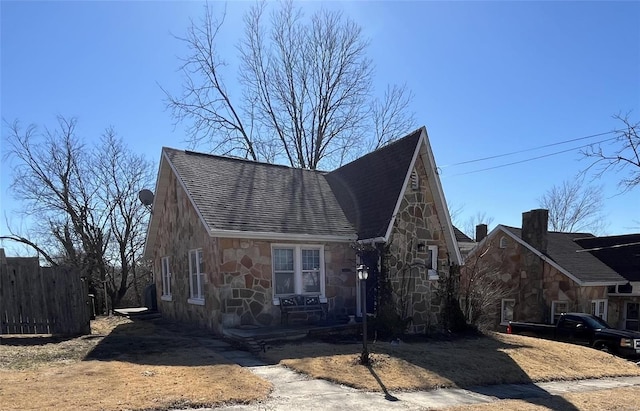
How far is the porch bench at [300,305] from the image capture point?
12.0 metres

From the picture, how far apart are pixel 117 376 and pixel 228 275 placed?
4510 mm

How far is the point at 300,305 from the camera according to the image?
12.2 meters

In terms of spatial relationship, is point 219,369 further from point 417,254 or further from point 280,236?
point 417,254

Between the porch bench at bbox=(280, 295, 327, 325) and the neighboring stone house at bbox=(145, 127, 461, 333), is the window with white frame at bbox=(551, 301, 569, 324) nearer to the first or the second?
the neighboring stone house at bbox=(145, 127, 461, 333)

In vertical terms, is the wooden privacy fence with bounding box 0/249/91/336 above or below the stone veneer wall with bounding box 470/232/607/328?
above

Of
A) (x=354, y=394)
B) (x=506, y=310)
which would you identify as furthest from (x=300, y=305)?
(x=506, y=310)

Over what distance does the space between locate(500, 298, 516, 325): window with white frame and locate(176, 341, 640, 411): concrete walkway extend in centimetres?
1464

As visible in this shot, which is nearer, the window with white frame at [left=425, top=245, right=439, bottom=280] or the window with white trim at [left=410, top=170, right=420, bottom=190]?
the window with white trim at [left=410, top=170, right=420, bottom=190]

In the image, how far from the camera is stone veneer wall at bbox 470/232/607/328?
2045 centimetres

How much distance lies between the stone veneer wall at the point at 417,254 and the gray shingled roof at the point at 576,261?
10910 millimetres

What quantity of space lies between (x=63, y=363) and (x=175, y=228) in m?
6.91

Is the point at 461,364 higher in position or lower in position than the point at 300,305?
lower

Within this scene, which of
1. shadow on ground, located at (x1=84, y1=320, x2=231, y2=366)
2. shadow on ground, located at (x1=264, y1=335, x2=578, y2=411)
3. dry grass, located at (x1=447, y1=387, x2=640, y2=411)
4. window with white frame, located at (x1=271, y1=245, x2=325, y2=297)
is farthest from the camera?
window with white frame, located at (x1=271, y1=245, x2=325, y2=297)

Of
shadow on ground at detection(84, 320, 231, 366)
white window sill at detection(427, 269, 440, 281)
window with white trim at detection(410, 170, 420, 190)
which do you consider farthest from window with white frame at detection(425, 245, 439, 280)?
shadow on ground at detection(84, 320, 231, 366)
